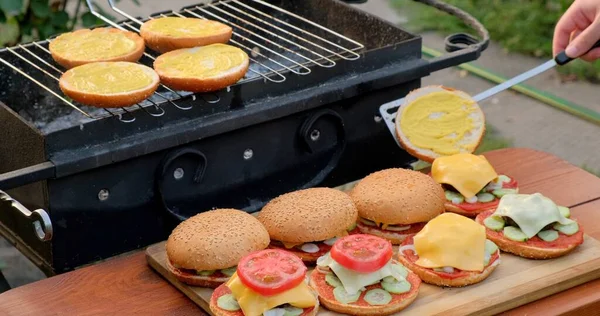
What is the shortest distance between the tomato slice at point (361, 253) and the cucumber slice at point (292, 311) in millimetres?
195

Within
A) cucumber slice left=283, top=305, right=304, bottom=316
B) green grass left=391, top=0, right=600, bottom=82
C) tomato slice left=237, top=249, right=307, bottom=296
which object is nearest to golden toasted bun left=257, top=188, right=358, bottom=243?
tomato slice left=237, top=249, right=307, bottom=296

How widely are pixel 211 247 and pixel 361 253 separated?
1.47 feet

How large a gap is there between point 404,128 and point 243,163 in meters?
0.64

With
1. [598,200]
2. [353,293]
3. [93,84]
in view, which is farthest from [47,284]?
[598,200]

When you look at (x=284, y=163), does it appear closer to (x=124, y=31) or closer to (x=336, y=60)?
(x=336, y=60)

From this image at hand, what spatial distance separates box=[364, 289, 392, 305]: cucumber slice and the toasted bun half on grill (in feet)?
3.12

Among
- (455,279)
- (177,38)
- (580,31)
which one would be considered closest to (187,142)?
(177,38)

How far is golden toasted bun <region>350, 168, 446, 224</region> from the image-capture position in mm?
3131

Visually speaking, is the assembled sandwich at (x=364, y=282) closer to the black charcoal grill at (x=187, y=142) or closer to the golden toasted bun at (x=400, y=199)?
the golden toasted bun at (x=400, y=199)

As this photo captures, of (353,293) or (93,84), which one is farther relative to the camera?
(93,84)

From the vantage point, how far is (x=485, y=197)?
3.36 metres

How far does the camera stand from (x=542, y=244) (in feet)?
9.89

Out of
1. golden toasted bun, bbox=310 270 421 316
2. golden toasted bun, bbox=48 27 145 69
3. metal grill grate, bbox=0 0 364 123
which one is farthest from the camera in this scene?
golden toasted bun, bbox=48 27 145 69

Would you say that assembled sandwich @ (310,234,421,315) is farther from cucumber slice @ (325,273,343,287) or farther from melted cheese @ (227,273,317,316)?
melted cheese @ (227,273,317,316)
